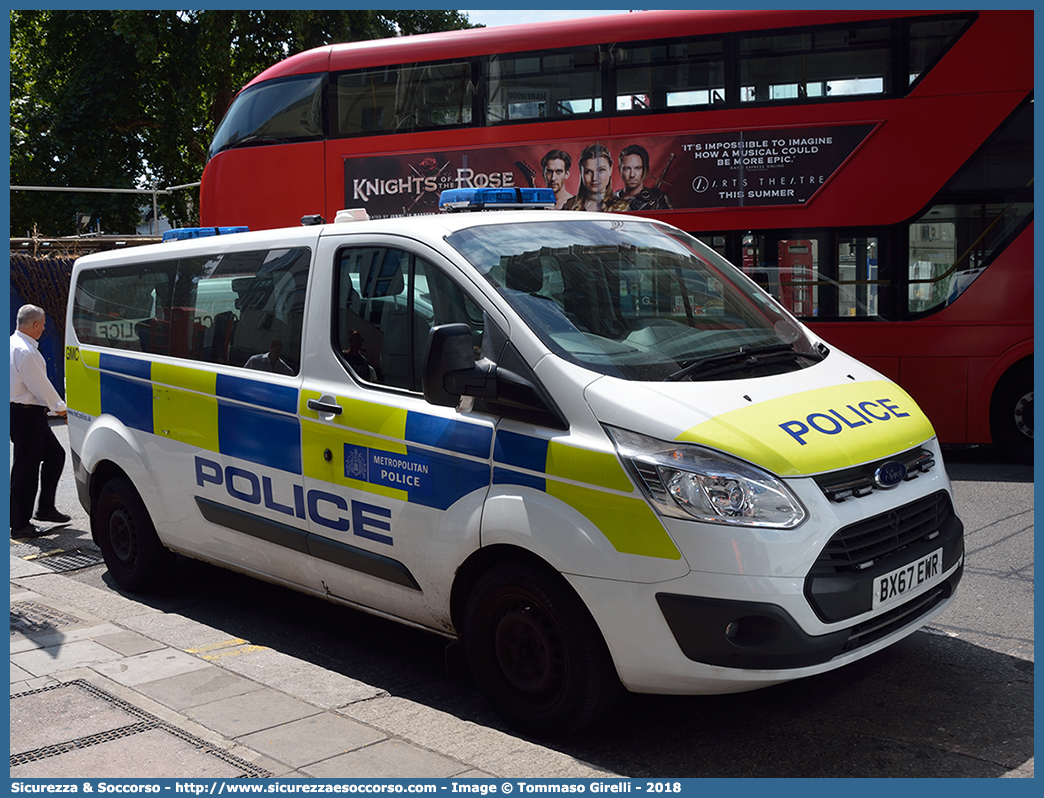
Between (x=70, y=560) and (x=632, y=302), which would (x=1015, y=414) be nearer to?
(x=632, y=302)

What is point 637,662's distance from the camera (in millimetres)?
3504

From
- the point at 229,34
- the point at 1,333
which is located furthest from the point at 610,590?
the point at 229,34

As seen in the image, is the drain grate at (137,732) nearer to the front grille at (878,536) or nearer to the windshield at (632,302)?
the windshield at (632,302)

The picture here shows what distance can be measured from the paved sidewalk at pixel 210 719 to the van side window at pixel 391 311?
52.2 inches

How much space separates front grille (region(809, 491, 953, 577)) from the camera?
11.3 feet

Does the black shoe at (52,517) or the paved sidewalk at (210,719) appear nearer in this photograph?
the paved sidewalk at (210,719)

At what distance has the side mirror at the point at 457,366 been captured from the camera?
12.4ft

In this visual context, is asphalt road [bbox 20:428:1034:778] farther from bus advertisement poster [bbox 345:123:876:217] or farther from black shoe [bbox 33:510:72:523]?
bus advertisement poster [bbox 345:123:876:217]

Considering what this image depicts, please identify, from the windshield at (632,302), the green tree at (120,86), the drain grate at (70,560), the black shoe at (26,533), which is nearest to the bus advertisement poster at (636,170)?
the black shoe at (26,533)

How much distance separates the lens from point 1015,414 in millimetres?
9367

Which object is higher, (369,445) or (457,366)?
(457,366)

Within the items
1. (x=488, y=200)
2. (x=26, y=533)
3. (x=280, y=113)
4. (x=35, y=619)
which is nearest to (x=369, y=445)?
(x=488, y=200)

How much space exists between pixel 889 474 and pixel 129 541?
419cm

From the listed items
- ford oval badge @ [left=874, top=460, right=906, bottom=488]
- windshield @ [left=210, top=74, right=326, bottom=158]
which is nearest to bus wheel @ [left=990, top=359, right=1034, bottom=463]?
ford oval badge @ [left=874, top=460, right=906, bottom=488]
